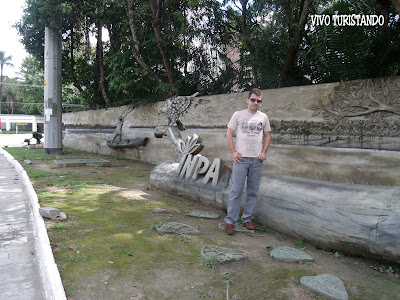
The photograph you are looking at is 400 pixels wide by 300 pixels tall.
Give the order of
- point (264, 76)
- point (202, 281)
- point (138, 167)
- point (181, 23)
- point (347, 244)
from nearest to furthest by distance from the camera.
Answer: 1. point (202, 281)
2. point (347, 244)
3. point (264, 76)
4. point (181, 23)
5. point (138, 167)

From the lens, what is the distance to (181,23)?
360 inches

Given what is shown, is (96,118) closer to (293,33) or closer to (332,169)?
(293,33)

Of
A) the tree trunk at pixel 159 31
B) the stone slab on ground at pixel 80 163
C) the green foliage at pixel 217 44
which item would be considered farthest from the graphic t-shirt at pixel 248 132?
the stone slab on ground at pixel 80 163

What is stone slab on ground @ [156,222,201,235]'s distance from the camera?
3895 mm

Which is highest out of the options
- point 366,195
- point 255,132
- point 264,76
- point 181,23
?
A: point 181,23

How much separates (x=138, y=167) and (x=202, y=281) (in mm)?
7347

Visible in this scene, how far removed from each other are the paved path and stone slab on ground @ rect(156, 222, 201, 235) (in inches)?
55.2

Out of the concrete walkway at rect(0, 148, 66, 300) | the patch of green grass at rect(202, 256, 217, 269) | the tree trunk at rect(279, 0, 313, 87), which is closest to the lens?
the concrete walkway at rect(0, 148, 66, 300)

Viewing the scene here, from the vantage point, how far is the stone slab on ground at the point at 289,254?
10.3 ft

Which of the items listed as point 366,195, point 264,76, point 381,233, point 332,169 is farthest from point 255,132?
point 264,76

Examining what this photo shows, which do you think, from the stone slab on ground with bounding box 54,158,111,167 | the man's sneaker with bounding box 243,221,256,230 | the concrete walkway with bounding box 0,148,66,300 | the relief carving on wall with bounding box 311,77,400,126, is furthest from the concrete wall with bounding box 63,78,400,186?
the concrete walkway with bounding box 0,148,66,300

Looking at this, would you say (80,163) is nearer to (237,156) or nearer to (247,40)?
(247,40)

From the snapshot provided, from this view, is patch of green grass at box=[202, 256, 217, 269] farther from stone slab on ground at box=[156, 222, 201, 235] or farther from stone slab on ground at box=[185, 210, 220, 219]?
stone slab on ground at box=[185, 210, 220, 219]

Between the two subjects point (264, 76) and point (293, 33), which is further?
point (264, 76)
